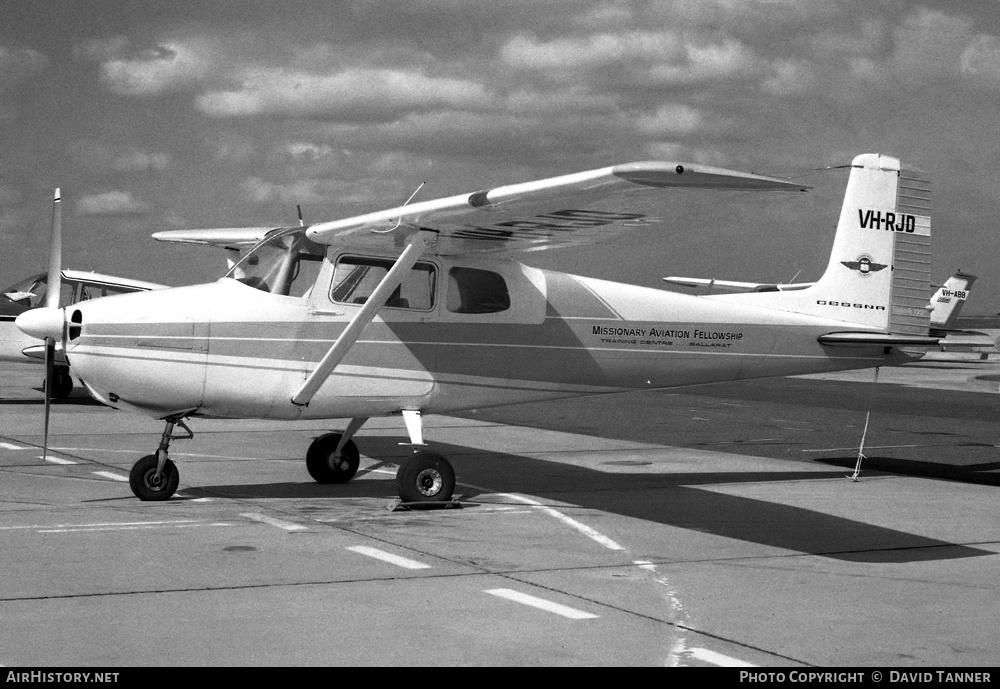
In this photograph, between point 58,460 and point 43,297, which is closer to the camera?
point 58,460

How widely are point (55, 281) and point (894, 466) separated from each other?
9707 millimetres

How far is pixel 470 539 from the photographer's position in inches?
330

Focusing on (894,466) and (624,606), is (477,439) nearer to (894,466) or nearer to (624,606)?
(894,466)

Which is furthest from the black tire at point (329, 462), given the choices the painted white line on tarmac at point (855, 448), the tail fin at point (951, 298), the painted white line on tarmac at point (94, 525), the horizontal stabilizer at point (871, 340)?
the tail fin at point (951, 298)

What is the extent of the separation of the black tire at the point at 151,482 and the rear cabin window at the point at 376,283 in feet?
6.87

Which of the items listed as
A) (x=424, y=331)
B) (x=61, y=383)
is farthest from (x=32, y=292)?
(x=424, y=331)

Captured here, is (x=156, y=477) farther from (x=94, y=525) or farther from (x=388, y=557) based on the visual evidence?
(x=388, y=557)

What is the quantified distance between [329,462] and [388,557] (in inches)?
151

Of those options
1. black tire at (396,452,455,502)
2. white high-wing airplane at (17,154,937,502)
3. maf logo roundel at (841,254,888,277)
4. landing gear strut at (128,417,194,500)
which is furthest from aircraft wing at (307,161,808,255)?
maf logo roundel at (841,254,888,277)

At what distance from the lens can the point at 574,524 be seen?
9.14m

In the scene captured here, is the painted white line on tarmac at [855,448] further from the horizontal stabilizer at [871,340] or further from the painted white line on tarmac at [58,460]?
the painted white line on tarmac at [58,460]

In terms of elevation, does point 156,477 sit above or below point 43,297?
below

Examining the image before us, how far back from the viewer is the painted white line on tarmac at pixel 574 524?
8.33m
